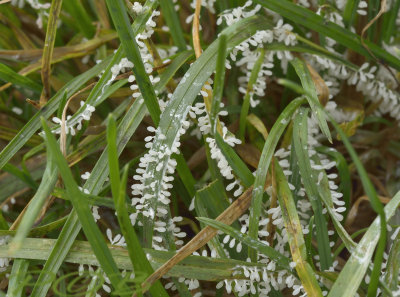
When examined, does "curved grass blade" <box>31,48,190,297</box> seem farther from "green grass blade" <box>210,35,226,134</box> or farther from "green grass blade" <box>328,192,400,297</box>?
"green grass blade" <box>328,192,400,297</box>

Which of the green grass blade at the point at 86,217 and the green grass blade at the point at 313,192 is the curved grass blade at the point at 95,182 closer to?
the green grass blade at the point at 86,217

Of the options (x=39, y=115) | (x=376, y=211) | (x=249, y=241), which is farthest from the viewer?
(x=39, y=115)

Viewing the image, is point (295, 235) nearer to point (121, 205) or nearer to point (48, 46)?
point (121, 205)

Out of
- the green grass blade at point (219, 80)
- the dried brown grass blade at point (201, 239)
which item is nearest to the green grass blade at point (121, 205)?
the dried brown grass blade at point (201, 239)

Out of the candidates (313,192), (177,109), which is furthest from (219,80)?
(313,192)

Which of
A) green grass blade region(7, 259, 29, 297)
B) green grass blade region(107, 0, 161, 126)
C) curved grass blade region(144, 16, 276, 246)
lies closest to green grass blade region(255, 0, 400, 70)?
curved grass blade region(144, 16, 276, 246)

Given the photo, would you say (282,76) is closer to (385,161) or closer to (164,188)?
(385,161)

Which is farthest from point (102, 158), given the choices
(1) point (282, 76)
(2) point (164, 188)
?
(1) point (282, 76)
